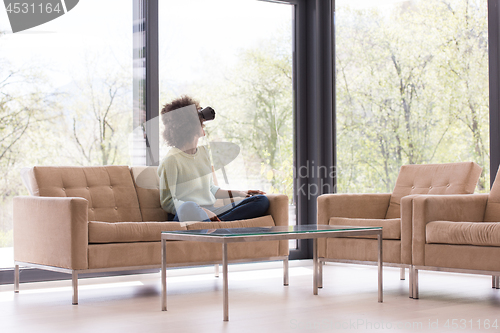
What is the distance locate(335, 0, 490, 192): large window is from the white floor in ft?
3.39

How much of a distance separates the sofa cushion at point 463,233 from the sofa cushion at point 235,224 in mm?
1127

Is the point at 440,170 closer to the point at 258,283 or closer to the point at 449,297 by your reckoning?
the point at 449,297

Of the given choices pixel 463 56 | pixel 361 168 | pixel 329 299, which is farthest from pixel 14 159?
pixel 463 56

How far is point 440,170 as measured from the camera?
423 cm

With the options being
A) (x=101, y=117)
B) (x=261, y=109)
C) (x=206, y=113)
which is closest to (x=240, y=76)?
(x=261, y=109)

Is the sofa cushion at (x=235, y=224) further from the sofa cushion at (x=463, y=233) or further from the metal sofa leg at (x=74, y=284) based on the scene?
the sofa cushion at (x=463, y=233)

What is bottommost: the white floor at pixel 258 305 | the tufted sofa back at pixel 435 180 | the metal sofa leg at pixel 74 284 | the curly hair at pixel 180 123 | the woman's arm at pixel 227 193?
the white floor at pixel 258 305

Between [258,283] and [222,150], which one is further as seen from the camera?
[222,150]

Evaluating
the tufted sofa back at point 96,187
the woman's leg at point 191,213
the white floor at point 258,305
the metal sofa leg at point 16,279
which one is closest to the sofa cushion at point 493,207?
the white floor at point 258,305

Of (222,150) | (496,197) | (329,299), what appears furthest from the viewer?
(222,150)

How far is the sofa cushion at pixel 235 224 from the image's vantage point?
3842mm

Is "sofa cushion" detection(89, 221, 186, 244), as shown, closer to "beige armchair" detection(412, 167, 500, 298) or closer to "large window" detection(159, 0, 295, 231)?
"large window" detection(159, 0, 295, 231)

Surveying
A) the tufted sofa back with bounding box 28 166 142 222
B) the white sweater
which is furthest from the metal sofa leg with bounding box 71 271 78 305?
the white sweater

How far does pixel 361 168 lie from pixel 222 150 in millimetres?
1275
